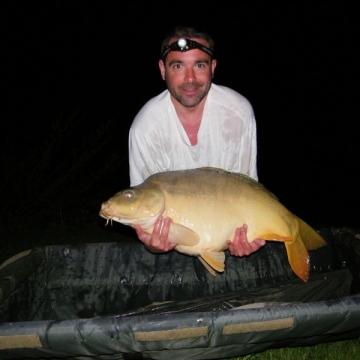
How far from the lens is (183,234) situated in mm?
1592

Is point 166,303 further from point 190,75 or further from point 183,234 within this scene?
point 190,75

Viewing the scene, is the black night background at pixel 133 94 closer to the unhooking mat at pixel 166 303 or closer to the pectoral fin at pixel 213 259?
the unhooking mat at pixel 166 303

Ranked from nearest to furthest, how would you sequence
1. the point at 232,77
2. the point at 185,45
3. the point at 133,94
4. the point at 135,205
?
the point at 135,205 < the point at 185,45 < the point at 133,94 < the point at 232,77

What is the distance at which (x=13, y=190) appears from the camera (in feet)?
13.3

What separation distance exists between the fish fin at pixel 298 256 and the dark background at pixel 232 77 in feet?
10.5

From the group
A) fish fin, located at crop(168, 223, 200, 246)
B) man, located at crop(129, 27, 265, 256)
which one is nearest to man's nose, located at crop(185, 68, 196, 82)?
man, located at crop(129, 27, 265, 256)

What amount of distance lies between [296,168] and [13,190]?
5504mm

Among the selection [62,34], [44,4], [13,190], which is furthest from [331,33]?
[13,190]

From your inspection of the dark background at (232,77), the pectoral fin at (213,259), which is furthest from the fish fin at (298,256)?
the dark background at (232,77)

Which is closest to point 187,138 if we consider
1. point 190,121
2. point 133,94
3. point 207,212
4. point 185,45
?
point 190,121

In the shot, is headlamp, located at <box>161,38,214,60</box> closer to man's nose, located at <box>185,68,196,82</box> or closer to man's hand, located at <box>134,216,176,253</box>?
man's nose, located at <box>185,68,196,82</box>

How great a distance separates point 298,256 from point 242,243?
0.25 metres

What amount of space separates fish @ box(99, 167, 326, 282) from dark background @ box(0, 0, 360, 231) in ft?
9.75

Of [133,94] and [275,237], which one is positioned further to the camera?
[133,94]
